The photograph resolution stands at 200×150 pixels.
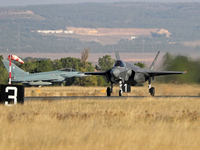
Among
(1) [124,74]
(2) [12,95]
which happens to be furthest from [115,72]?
(2) [12,95]

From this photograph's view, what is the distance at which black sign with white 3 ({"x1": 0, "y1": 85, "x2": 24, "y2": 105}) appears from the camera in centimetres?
1537

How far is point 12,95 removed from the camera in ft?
51.1

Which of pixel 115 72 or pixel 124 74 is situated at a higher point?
pixel 115 72

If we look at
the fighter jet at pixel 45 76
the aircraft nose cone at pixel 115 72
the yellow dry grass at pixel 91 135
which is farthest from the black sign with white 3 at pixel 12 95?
the fighter jet at pixel 45 76

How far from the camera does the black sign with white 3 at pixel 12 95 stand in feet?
50.4

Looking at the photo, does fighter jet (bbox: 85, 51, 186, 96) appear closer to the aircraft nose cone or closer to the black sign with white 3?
the aircraft nose cone

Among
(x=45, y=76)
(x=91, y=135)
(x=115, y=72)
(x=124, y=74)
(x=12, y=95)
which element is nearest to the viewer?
(x=91, y=135)

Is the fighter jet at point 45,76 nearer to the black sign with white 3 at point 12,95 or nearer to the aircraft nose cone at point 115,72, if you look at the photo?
the aircraft nose cone at point 115,72

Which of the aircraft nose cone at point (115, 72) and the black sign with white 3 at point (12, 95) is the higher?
the aircraft nose cone at point (115, 72)

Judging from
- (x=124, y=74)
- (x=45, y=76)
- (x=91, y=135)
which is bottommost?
(x=91, y=135)

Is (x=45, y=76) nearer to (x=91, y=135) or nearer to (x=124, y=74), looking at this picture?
(x=124, y=74)

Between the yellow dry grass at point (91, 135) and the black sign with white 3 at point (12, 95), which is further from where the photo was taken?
the black sign with white 3 at point (12, 95)

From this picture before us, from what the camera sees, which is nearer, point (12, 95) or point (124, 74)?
point (12, 95)

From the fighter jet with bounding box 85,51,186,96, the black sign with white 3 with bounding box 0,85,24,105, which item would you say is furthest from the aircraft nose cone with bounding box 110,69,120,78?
the black sign with white 3 with bounding box 0,85,24,105
